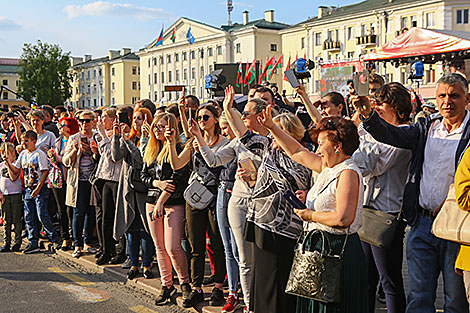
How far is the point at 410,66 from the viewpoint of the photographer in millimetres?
16719

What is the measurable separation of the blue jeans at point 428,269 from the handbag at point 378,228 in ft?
0.84

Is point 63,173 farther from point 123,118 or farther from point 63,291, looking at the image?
point 63,291

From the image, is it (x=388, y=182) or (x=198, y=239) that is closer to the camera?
(x=388, y=182)

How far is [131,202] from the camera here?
725 cm

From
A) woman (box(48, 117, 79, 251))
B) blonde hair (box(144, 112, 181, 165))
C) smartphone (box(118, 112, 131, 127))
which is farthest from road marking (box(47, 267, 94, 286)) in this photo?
smartphone (box(118, 112, 131, 127))

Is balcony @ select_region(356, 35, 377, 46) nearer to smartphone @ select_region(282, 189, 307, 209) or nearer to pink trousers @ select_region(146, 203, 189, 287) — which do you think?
pink trousers @ select_region(146, 203, 189, 287)

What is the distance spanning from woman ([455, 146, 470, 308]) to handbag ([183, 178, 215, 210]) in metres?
2.90

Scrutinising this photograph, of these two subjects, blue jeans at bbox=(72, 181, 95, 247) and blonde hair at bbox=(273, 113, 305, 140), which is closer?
blonde hair at bbox=(273, 113, 305, 140)

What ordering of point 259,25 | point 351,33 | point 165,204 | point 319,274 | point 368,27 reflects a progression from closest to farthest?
point 319,274 → point 165,204 → point 368,27 → point 351,33 → point 259,25

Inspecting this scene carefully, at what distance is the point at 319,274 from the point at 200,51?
284 feet

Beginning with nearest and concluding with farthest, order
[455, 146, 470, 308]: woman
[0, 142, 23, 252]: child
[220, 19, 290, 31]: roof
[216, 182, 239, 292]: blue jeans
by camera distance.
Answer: [455, 146, 470, 308]: woman → [216, 182, 239, 292]: blue jeans → [0, 142, 23, 252]: child → [220, 19, 290, 31]: roof

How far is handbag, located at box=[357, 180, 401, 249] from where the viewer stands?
4.64 metres

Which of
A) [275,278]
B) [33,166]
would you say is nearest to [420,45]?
[33,166]

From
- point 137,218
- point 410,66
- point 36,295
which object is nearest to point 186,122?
point 137,218
